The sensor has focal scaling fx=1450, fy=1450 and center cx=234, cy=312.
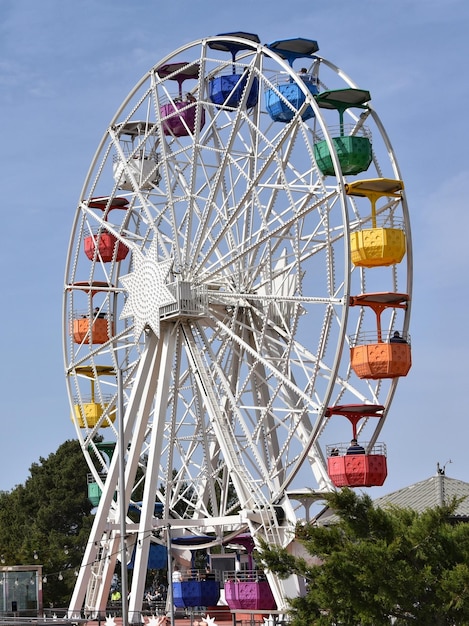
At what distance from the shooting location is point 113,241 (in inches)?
1873

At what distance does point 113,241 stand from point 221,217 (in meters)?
6.25

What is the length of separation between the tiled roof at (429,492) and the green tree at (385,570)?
12.9 m

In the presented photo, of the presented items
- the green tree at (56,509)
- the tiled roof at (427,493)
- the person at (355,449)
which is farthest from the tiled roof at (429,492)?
the green tree at (56,509)

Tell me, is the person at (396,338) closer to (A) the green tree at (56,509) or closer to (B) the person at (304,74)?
(B) the person at (304,74)

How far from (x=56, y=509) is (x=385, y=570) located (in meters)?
50.5

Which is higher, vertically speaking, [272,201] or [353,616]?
[272,201]

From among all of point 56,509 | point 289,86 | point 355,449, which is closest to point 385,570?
point 355,449

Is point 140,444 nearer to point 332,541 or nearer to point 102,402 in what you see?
point 102,402

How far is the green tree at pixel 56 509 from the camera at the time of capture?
73562mm

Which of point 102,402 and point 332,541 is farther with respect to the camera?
point 102,402

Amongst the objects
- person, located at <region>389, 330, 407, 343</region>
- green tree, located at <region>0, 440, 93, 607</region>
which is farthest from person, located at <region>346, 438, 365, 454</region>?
green tree, located at <region>0, 440, 93, 607</region>

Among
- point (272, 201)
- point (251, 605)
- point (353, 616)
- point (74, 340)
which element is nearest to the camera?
point (353, 616)

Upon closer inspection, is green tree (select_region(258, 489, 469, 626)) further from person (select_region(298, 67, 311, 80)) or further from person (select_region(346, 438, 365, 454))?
person (select_region(298, 67, 311, 80))

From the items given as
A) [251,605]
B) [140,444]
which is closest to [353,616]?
[251,605]
